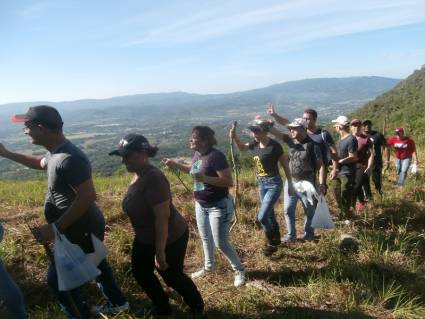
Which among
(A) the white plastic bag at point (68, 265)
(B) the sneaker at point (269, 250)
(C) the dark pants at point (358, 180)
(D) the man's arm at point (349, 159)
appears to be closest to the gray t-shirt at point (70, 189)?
(A) the white plastic bag at point (68, 265)

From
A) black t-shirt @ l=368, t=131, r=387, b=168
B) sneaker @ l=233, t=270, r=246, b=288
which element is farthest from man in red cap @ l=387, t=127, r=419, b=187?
sneaker @ l=233, t=270, r=246, b=288

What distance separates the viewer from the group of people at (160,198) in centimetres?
277

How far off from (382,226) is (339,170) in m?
1.03

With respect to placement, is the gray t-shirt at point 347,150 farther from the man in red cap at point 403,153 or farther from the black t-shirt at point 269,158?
the man in red cap at point 403,153

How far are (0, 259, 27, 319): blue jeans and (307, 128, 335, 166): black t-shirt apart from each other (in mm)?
3694

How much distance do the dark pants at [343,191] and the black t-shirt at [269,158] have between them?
5.13 feet

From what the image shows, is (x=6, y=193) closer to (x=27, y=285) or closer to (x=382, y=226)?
(x=27, y=285)

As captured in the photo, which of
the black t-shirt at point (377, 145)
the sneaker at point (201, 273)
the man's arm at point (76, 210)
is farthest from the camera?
the black t-shirt at point (377, 145)

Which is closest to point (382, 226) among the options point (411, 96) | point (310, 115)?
point (310, 115)

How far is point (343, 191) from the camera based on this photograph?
5.93 meters

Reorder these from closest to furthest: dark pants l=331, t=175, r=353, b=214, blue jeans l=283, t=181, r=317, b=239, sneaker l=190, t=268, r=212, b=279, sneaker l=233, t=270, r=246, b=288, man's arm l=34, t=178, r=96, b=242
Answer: man's arm l=34, t=178, r=96, b=242 < sneaker l=233, t=270, r=246, b=288 < sneaker l=190, t=268, r=212, b=279 < blue jeans l=283, t=181, r=317, b=239 < dark pants l=331, t=175, r=353, b=214

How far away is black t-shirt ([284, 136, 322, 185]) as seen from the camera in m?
4.90

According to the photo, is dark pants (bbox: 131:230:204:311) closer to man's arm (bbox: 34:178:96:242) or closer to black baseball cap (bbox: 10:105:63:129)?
man's arm (bbox: 34:178:96:242)

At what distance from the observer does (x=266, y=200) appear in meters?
4.77
